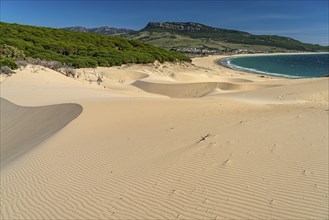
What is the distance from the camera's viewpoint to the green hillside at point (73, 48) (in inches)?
1423

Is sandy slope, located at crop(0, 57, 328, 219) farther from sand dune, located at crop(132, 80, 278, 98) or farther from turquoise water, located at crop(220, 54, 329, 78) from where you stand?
turquoise water, located at crop(220, 54, 329, 78)

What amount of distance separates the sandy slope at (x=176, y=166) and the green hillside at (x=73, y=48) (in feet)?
81.5

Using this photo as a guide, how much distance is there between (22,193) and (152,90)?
853 inches

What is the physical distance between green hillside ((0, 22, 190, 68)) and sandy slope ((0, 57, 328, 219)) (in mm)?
24854

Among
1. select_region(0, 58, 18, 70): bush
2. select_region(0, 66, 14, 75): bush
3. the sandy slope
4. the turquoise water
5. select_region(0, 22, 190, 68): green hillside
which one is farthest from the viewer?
the turquoise water

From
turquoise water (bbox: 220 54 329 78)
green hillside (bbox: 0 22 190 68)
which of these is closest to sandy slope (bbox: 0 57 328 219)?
green hillside (bbox: 0 22 190 68)

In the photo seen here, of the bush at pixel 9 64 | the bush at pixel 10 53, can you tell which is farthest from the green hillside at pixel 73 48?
the bush at pixel 9 64

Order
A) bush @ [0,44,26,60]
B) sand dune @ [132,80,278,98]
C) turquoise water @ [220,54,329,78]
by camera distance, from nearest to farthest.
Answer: sand dune @ [132,80,278,98], bush @ [0,44,26,60], turquoise water @ [220,54,329,78]

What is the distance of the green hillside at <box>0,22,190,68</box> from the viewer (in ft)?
119

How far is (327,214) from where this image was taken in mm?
4969

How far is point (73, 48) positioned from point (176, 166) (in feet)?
126

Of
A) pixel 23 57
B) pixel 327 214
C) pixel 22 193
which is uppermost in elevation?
pixel 23 57

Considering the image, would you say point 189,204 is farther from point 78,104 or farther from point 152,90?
point 152,90

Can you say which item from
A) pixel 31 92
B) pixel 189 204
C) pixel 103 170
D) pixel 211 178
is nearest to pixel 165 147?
pixel 103 170
